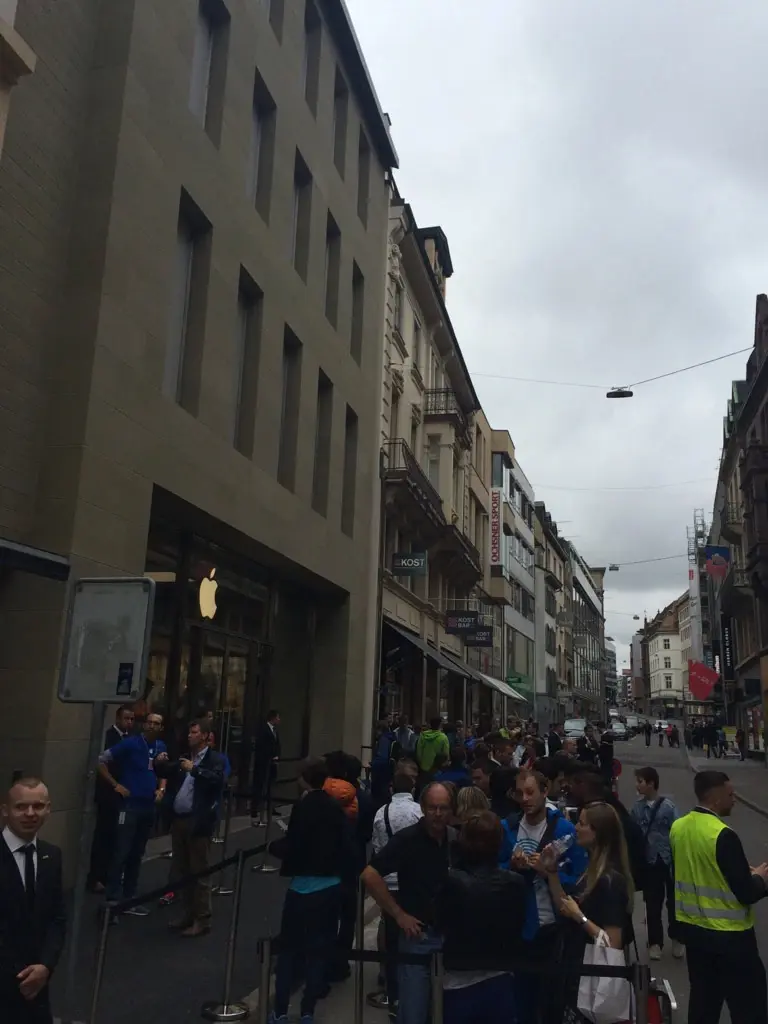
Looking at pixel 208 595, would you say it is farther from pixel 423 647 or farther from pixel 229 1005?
pixel 423 647

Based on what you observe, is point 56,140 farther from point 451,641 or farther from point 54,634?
point 451,641

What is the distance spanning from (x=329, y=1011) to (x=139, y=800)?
3387mm

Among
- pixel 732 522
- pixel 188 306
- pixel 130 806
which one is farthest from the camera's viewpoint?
pixel 732 522

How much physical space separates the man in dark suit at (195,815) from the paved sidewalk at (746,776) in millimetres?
12399

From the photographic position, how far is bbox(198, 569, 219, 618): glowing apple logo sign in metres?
14.4

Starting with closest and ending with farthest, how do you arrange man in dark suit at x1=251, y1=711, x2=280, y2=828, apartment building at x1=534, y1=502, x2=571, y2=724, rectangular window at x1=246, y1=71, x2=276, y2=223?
man in dark suit at x1=251, y1=711, x2=280, y2=828 < rectangular window at x1=246, y1=71, x2=276, y2=223 < apartment building at x1=534, y1=502, x2=571, y2=724

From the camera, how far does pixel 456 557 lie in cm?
3400

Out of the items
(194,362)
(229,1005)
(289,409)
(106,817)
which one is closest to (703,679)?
(289,409)

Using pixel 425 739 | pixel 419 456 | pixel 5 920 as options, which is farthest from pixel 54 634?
pixel 419 456

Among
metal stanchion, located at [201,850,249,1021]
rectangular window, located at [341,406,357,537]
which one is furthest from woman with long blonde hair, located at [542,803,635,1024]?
rectangular window, located at [341,406,357,537]

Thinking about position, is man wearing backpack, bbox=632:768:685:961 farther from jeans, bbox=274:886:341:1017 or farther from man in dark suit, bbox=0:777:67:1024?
man in dark suit, bbox=0:777:67:1024

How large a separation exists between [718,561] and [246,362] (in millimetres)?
36747

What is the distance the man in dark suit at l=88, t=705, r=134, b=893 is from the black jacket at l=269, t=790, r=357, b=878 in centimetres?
416

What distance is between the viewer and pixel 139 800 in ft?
29.6
